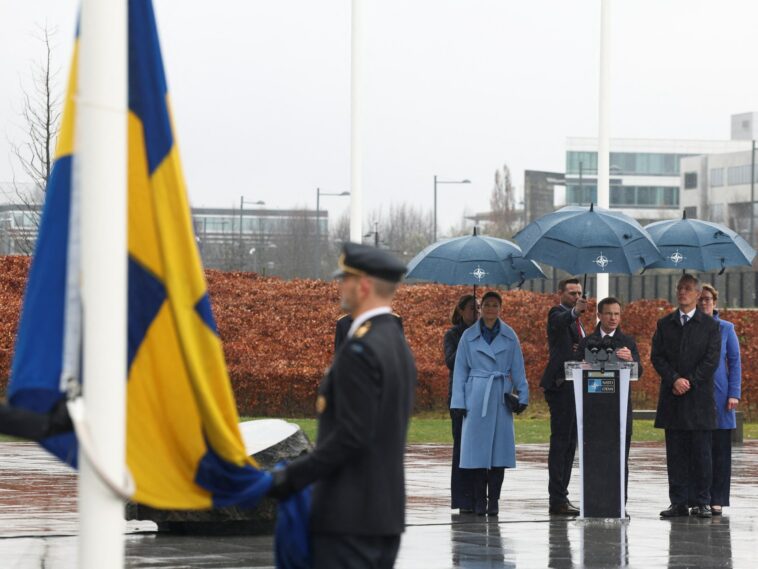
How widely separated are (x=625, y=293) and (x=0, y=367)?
2612cm

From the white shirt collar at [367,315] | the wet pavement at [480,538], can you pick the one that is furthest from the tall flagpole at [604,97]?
the white shirt collar at [367,315]

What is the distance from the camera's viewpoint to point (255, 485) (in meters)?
5.47

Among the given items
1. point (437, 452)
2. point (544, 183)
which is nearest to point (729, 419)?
point (437, 452)

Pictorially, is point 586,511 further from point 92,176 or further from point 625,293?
point 625,293

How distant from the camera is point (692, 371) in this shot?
1414cm

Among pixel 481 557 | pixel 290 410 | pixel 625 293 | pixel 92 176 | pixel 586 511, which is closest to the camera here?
pixel 92 176

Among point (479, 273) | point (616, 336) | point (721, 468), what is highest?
point (479, 273)

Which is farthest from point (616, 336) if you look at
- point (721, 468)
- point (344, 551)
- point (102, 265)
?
point (102, 265)

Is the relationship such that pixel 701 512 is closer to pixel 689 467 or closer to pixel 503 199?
pixel 689 467

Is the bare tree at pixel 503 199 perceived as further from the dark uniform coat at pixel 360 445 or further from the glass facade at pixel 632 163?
the dark uniform coat at pixel 360 445

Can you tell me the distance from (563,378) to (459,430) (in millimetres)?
1062

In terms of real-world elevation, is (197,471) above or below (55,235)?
below

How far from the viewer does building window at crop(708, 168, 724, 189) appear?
119312 mm

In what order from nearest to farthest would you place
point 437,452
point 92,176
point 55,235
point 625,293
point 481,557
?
1. point 92,176
2. point 55,235
3. point 481,557
4. point 437,452
5. point 625,293
